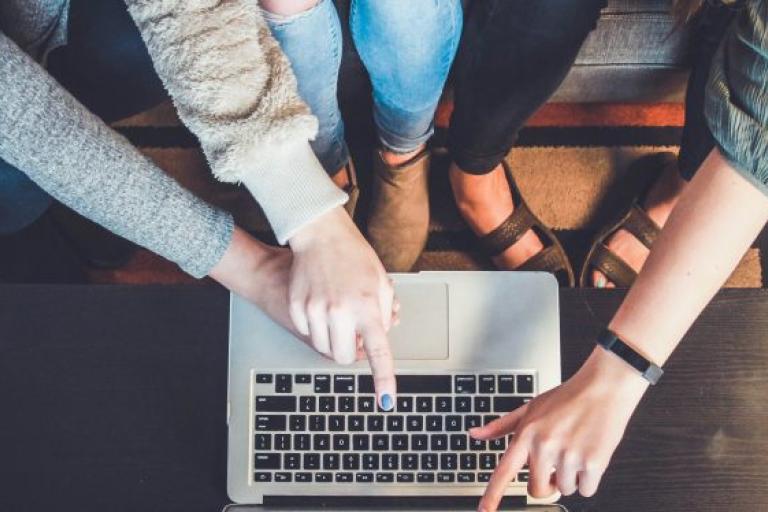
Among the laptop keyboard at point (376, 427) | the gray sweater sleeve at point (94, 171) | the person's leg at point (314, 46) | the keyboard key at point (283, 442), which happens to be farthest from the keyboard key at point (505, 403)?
the person's leg at point (314, 46)

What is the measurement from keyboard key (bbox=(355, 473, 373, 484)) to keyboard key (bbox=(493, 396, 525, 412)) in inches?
5.6

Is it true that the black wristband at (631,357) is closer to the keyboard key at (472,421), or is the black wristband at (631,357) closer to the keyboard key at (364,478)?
the keyboard key at (472,421)

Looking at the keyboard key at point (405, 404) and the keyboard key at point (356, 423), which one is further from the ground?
the keyboard key at point (405, 404)

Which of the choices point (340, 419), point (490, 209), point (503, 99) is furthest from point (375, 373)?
point (490, 209)

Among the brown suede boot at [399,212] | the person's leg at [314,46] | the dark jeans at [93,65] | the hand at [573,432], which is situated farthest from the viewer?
the brown suede boot at [399,212]

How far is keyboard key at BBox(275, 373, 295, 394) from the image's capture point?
0.75 m

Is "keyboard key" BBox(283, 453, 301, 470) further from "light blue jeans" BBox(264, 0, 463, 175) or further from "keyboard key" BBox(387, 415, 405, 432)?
"light blue jeans" BBox(264, 0, 463, 175)

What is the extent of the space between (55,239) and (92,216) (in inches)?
24.2

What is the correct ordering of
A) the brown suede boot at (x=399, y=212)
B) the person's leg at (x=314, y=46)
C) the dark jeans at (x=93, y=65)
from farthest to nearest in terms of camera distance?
1. the brown suede boot at (x=399, y=212)
2. the dark jeans at (x=93, y=65)
3. the person's leg at (x=314, y=46)

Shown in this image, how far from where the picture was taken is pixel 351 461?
0.75 metres

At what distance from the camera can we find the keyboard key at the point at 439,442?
755mm

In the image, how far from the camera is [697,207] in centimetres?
68

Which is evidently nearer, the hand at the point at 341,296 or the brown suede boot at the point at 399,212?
the hand at the point at 341,296

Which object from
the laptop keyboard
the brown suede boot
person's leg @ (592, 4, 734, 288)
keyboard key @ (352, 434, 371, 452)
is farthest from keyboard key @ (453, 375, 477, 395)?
the brown suede boot
